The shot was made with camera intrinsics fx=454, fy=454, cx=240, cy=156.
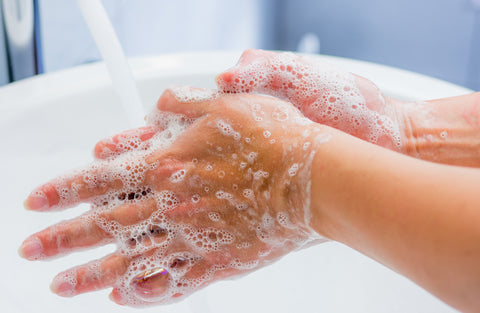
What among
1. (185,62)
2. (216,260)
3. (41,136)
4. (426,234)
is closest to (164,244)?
(216,260)

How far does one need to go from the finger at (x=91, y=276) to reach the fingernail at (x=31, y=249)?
0.11 feet

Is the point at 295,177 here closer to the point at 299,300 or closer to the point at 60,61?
the point at 299,300

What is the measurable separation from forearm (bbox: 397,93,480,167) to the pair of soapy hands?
0.76ft

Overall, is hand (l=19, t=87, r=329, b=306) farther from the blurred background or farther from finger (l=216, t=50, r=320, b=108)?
the blurred background

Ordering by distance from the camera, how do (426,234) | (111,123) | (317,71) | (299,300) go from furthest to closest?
(111,123)
(299,300)
(317,71)
(426,234)

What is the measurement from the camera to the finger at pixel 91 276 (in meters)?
0.48

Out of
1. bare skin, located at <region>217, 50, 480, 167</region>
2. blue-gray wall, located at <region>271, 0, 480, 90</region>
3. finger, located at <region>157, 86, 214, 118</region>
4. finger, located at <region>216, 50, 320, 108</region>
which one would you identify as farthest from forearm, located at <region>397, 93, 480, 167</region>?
blue-gray wall, located at <region>271, 0, 480, 90</region>

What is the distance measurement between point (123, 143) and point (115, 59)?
251mm

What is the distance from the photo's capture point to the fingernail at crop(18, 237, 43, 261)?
1.53 ft

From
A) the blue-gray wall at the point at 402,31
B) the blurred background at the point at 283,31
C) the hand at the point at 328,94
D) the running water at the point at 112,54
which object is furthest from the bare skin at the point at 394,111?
the blue-gray wall at the point at 402,31

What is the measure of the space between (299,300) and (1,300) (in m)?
0.46

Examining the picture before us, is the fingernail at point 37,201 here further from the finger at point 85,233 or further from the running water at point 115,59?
the running water at point 115,59

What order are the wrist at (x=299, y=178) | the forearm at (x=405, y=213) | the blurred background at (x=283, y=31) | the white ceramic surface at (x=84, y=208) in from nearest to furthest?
the forearm at (x=405, y=213), the wrist at (x=299, y=178), the white ceramic surface at (x=84, y=208), the blurred background at (x=283, y=31)

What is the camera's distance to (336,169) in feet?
1.39
